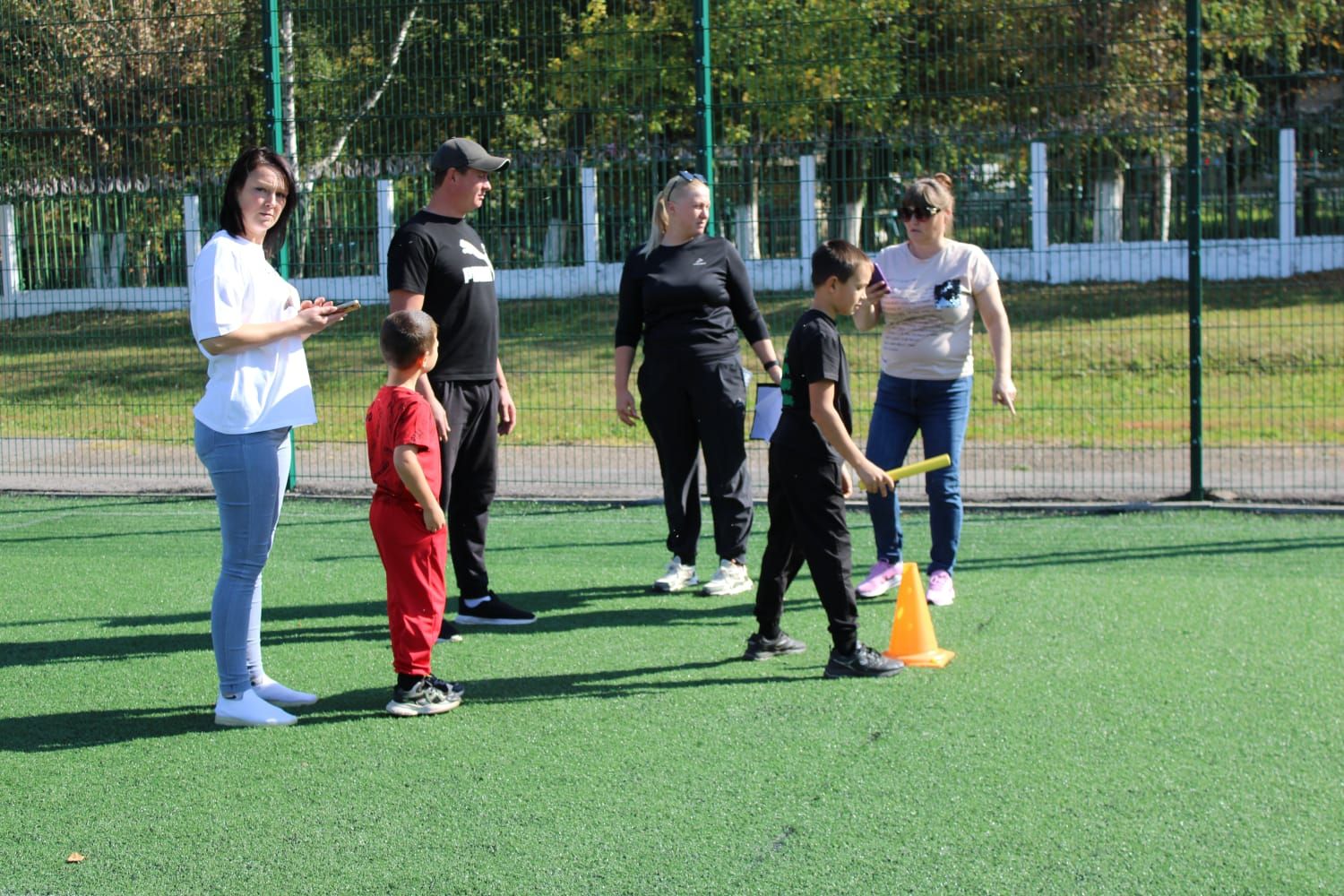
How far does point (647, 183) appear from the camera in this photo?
8969 millimetres

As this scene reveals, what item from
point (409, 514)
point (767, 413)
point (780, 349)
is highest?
point (780, 349)

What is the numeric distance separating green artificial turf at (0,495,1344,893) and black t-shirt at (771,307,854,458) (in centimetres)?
85

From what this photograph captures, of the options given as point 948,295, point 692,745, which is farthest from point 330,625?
point 948,295

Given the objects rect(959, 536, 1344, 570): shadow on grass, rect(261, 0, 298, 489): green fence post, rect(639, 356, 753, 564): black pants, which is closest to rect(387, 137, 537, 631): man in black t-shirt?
rect(639, 356, 753, 564): black pants

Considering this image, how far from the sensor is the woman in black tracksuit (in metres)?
6.55

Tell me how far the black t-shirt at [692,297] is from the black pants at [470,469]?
0.82m

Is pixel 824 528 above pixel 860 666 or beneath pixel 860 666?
above

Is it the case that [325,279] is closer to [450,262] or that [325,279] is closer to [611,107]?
[611,107]

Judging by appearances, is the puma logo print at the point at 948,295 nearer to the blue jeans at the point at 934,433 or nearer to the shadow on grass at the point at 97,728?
the blue jeans at the point at 934,433

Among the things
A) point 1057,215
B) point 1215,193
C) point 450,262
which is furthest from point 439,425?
point 1215,193

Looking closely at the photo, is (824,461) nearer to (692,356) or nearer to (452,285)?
(692,356)

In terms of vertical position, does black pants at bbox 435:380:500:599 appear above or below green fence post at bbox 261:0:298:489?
below

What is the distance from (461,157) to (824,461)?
1888 mm

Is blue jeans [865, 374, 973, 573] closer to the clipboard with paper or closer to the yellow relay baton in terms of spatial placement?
the clipboard with paper
